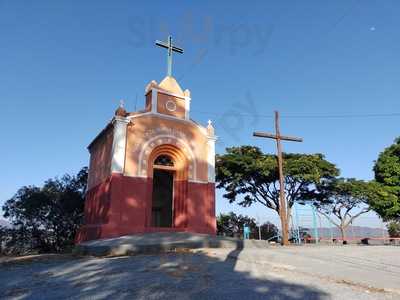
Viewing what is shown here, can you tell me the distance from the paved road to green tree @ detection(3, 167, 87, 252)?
15.6 meters

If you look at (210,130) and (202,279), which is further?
(210,130)

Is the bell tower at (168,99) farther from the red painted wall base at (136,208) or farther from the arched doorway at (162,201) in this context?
the arched doorway at (162,201)

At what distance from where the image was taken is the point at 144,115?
17.5 metres

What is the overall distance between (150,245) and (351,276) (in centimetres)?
745

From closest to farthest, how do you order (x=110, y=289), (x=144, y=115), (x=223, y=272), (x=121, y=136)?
(x=110, y=289) → (x=223, y=272) → (x=121, y=136) → (x=144, y=115)

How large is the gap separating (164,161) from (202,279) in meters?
12.4

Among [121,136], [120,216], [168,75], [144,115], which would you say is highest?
[168,75]

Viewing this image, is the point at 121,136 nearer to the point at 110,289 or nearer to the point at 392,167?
the point at 110,289

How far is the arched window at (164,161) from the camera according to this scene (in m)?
18.4

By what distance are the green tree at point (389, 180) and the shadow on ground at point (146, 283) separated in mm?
22498

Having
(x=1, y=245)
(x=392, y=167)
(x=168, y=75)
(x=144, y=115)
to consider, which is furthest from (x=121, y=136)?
(x=392, y=167)

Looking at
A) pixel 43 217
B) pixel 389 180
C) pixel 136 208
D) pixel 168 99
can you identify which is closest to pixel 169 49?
pixel 168 99

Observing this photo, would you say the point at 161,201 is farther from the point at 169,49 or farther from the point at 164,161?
the point at 169,49

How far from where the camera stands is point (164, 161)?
18.9 m
